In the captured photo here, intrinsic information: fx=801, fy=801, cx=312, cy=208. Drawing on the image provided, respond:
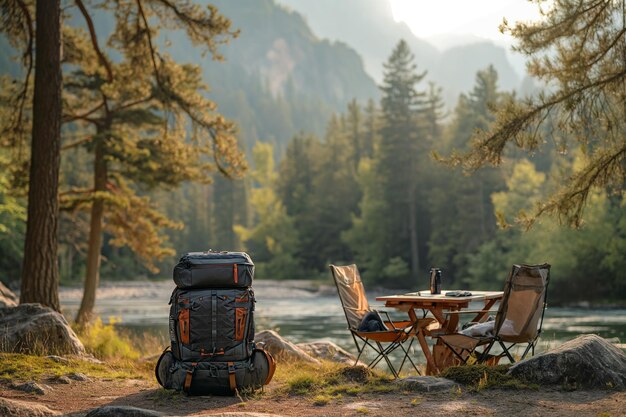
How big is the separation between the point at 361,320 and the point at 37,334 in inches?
144

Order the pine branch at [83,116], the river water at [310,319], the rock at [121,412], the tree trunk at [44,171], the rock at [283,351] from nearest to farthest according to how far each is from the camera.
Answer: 1. the rock at [121,412]
2. the rock at [283,351]
3. the tree trunk at [44,171]
4. the pine branch at [83,116]
5. the river water at [310,319]

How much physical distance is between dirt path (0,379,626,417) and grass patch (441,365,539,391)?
11cm

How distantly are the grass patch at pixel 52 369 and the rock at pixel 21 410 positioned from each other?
164 cm

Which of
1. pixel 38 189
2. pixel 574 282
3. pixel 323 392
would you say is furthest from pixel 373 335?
pixel 574 282

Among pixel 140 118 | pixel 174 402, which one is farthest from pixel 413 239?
pixel 174 402

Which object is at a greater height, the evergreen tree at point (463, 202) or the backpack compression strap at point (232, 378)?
the evergreen tree at point (463, 202)

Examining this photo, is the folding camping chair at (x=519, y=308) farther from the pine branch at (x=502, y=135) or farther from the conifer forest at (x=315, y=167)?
the pine branch at (x=502, y=135)

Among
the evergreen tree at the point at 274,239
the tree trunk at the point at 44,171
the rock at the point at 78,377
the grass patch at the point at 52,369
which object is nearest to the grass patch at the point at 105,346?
the tree trunk at the point at 44,171

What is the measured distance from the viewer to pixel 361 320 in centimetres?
785

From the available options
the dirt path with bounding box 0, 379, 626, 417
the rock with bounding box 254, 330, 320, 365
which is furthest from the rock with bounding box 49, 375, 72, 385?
the rock with bounding box 254, 330, 320, 365

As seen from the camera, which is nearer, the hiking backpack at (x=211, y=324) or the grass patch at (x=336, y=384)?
the hiking backpack at (x=211, y=324)

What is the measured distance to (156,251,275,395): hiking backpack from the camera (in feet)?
20.8

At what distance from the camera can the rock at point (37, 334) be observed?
28.4ft

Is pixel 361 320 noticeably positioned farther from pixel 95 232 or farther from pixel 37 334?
pixel 95 232
